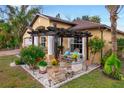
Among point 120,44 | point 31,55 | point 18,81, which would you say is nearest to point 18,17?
point 120,44

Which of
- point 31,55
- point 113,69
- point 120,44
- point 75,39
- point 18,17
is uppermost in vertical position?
point 18,17

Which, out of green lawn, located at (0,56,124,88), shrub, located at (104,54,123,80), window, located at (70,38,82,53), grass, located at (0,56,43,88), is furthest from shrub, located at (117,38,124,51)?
grass, located at (0,56,43,88)

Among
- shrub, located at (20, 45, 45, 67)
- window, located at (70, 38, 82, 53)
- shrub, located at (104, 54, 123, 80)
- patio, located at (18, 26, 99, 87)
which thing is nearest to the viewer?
patio, located at (18, 26, 99, 87)

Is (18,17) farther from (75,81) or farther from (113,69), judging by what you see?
(75,81)

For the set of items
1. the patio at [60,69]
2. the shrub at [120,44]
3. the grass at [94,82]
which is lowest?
the grass at [94,82]

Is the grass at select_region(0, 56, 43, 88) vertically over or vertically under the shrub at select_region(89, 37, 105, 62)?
under

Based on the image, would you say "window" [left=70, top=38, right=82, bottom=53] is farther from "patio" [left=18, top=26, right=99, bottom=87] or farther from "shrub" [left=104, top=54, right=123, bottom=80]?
"shrub" [left=104, top=54, right=123, bottom=80]

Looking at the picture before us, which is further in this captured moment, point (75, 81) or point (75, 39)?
point (75, 39)

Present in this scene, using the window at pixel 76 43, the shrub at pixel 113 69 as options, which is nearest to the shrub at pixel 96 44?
the window at pixel 76 43

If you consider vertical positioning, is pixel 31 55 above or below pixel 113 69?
above

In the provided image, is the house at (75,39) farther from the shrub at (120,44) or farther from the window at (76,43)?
the shrub at (120,44)

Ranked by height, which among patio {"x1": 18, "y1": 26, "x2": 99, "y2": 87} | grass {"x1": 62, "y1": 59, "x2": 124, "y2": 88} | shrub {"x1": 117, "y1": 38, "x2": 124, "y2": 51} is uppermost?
shrub {"x1": 117, "y1": 38, "x2": 124, "y2": 51}
